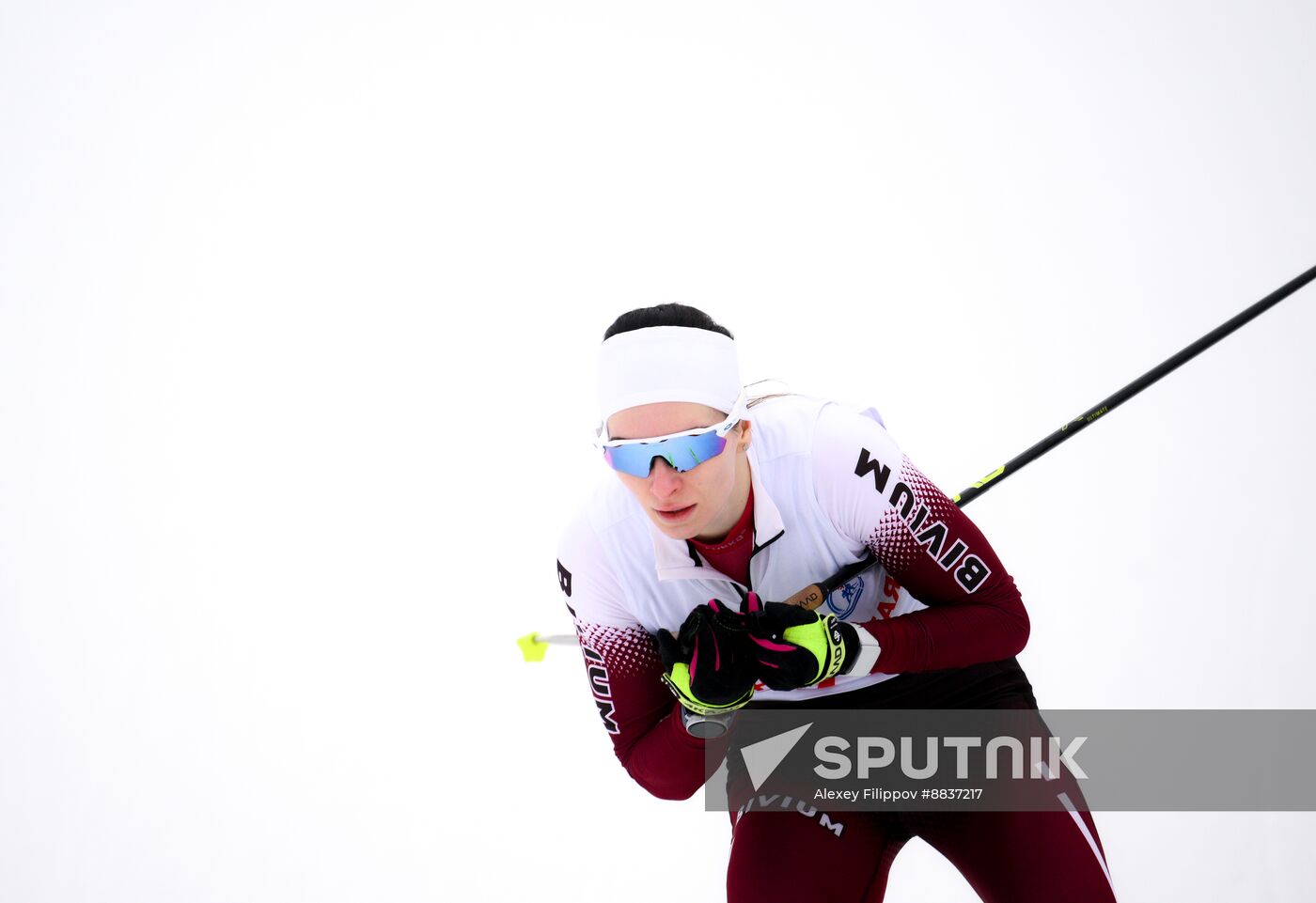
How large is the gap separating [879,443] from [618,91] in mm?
6108

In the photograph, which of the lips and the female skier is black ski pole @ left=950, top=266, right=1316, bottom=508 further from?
the lips

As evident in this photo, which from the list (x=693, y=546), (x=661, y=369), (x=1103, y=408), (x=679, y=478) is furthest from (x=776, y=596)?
(x=1103, y=408)

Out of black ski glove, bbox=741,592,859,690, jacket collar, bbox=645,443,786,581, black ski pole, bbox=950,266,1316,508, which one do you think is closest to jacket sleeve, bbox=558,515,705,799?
jacket collar, bbox=645,443,786,581

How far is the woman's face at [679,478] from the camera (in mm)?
1861

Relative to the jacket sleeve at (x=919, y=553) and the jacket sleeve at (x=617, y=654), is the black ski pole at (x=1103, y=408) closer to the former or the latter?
the jacket sleeve at (x=919, y=553)

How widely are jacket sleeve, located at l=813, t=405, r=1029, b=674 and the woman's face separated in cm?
26

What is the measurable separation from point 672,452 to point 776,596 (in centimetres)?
54

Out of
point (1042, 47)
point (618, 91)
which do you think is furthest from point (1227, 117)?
point (618, 91)

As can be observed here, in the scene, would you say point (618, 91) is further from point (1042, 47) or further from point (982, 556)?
point (982, 556)

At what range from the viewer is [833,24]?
726 centimetres

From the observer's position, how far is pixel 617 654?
214 centimetres

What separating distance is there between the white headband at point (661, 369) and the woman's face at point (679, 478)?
2 centimetres

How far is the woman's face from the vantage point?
186cm

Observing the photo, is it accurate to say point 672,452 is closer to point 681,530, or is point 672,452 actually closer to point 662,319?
point 681,530
